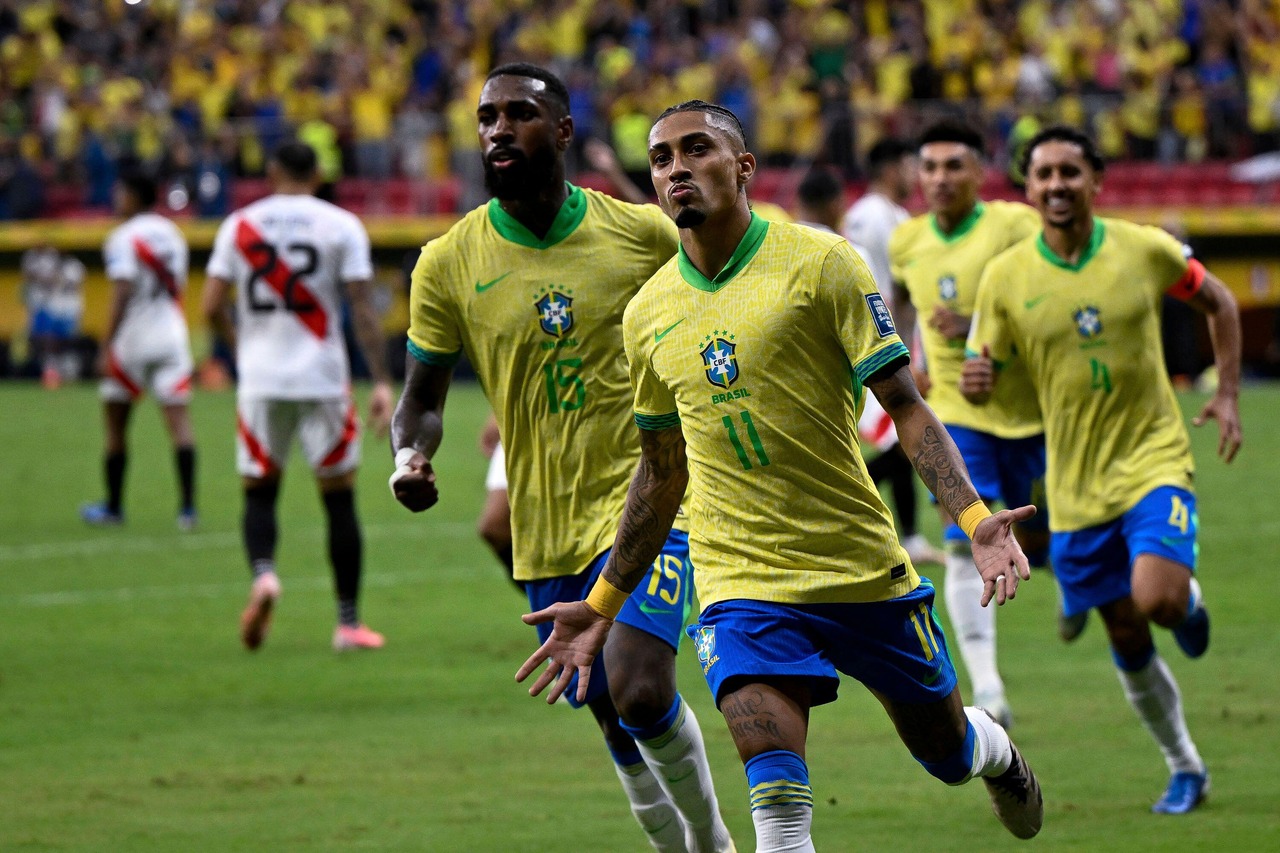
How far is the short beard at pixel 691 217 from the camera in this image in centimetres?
502

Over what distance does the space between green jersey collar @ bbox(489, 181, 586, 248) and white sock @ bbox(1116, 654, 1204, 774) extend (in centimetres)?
264

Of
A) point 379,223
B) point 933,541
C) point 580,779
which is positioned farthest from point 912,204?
point 580,779

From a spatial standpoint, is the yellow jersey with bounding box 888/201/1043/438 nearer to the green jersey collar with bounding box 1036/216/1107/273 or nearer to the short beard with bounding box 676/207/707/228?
the green jersey collar with bounding box 1036/216/1107/273

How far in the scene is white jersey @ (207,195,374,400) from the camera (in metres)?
10.7

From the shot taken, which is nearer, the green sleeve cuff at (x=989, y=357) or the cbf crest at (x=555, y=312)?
the cbf crest at (x=555, y=312)

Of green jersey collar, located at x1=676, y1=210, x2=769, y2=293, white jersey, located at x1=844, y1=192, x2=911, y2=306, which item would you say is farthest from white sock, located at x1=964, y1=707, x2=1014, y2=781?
white jersey, located at x1=844, y1=192, x2=911, y2=306

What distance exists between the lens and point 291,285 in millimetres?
10758

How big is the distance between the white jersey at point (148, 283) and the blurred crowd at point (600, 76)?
1193 cm

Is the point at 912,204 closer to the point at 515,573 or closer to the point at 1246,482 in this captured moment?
the point at 1246,482

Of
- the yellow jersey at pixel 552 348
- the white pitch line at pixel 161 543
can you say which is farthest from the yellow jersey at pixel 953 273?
the white pitch line at pixel 161 543

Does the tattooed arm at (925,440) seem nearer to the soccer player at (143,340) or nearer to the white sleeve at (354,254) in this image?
the white sleeve at (354,254)

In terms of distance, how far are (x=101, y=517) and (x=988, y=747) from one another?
11.6 meters

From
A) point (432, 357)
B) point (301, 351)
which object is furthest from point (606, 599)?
A: point (301, 351)

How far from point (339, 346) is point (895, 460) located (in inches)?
151
